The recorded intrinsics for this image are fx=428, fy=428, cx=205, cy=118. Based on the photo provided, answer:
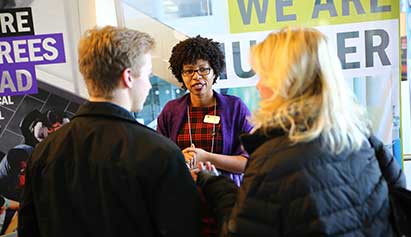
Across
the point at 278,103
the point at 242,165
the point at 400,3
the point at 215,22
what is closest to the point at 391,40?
the point at 400,3

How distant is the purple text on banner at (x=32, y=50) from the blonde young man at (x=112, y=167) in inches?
64.6

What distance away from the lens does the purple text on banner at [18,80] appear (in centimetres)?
283

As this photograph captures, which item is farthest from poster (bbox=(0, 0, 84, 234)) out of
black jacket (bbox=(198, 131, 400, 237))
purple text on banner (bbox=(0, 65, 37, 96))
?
black jacket (bbox=(198, 131, 400, 237))

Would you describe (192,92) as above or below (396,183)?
above

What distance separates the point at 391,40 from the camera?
8.73 feet

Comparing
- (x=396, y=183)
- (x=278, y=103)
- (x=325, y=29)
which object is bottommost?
(x=396, y=183)

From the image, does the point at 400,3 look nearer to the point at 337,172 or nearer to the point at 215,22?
the point at 215,22

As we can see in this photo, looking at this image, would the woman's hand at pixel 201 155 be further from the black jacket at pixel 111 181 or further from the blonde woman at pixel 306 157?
the blonde woman at pixel 306 157

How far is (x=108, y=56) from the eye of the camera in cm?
123

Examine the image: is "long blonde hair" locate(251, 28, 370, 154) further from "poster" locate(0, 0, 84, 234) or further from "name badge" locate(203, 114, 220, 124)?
"poster" locate(0, 0, 84, 234)

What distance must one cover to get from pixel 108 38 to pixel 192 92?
99 cm

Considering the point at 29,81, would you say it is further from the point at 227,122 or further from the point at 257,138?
the point at 257,138

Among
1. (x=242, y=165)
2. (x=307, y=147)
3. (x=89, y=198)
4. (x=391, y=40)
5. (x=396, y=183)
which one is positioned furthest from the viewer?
(x=391, y=40)

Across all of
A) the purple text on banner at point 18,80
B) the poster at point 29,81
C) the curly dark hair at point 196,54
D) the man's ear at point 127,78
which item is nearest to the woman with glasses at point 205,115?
the curly dark hair at point 196,54
